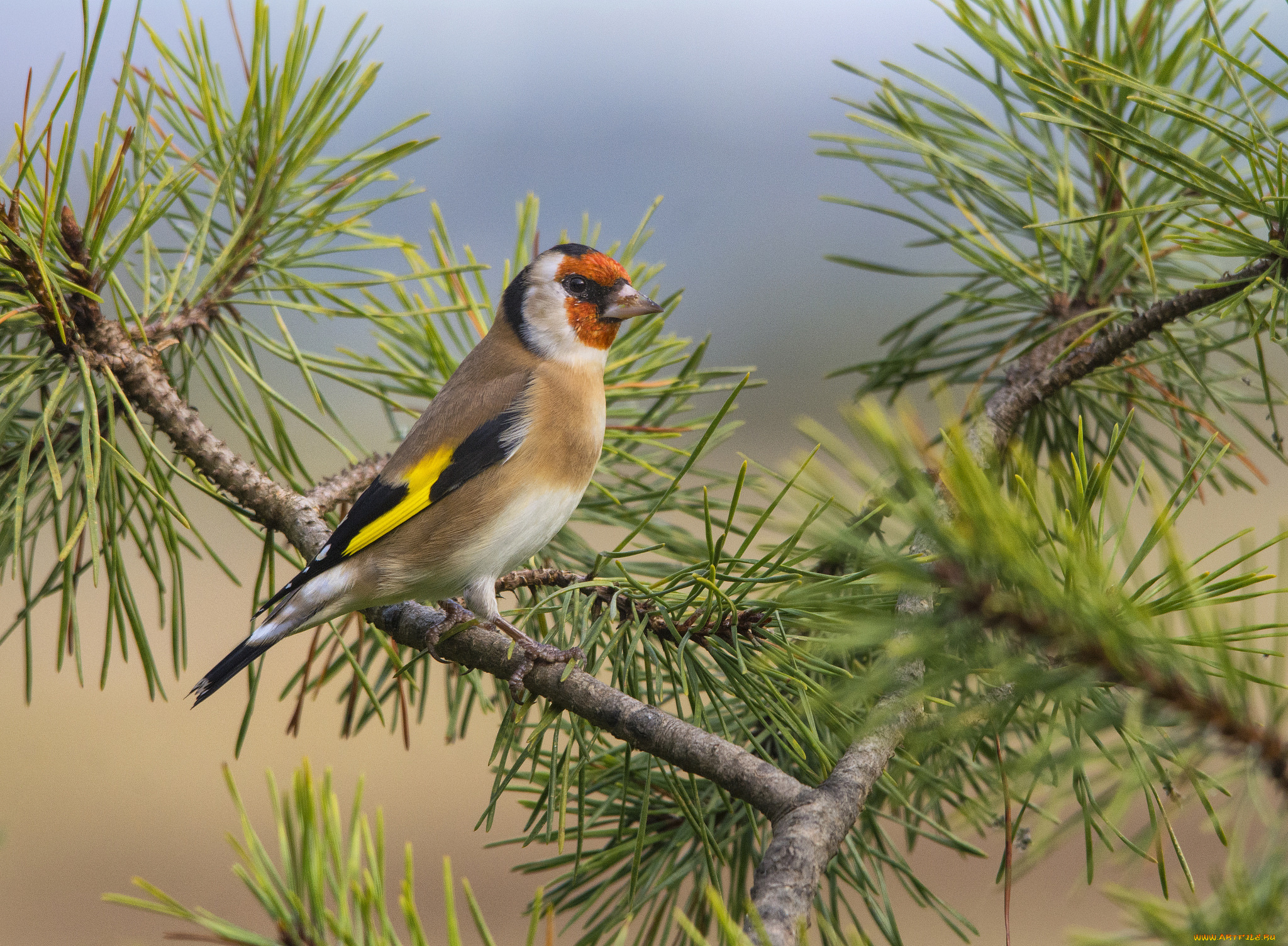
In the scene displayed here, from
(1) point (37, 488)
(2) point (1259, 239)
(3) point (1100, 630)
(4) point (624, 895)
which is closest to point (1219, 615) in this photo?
(3) point (1100, 630)

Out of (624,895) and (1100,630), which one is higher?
(1100,630)

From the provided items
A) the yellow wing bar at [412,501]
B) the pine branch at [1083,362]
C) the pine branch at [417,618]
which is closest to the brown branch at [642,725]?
the pine branch at [417,618]

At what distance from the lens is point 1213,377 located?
1169 millimetres

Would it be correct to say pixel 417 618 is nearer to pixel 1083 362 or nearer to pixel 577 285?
pixel 577 285

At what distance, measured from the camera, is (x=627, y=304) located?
1446 mm

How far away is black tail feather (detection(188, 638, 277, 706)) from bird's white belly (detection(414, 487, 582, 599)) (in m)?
0.22

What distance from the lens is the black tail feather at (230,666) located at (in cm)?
104

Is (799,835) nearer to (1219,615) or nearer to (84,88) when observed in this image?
(1219,615)

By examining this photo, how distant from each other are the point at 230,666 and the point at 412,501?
293 mm

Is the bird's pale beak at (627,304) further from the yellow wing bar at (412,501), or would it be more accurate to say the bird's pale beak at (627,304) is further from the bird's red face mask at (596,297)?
the yellow wing bar at (412,501)

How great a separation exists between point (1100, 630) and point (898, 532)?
0.13 m

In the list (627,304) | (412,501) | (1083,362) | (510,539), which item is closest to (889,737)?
(1083,362)

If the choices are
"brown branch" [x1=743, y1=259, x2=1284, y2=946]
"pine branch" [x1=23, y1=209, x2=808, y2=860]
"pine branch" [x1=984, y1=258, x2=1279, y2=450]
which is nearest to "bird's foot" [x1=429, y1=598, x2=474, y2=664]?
"pine branch" [x1=23, y1=209, x2=808, y2=860]

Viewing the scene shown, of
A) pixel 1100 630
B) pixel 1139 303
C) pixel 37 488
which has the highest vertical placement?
pixel 1139 303
